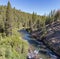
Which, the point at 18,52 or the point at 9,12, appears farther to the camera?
the point at 9,12

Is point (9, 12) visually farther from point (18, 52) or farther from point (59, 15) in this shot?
point (59, 15)

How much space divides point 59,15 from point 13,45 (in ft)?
236

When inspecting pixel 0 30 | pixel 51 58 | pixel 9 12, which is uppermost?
pixel 9 12

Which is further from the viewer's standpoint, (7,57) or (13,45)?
(13,45)

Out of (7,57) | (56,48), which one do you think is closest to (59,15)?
(56,48)

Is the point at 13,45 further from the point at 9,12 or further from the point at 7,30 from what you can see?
the point at 9,12

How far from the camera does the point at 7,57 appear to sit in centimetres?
2625

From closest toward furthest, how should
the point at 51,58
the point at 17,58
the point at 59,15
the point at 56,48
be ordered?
the point at 17,58 → the point at 51,58 → the point at 56,48 → the point at 59,15

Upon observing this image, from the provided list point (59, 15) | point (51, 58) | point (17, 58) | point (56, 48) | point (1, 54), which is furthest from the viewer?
point (59, 15)

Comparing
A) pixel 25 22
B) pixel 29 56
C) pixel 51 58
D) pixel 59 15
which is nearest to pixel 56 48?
pixel 51 58

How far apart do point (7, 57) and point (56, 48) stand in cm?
2690

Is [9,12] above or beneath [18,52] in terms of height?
above

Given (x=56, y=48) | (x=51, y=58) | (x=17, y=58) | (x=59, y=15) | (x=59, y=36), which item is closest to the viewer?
(x=17, y=58)

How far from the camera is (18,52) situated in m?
31.8
